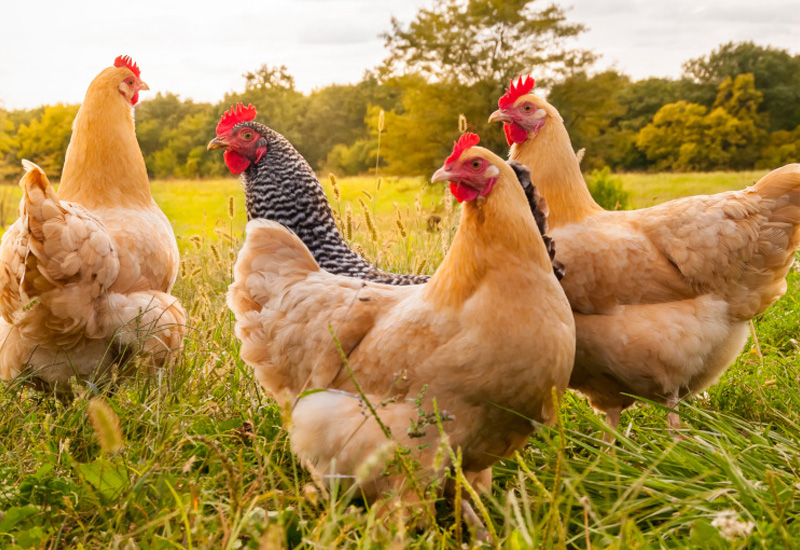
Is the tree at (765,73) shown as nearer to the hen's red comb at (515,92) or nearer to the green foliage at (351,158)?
the green foliage at (351,158)

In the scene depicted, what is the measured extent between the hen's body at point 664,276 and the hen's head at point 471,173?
109 cm

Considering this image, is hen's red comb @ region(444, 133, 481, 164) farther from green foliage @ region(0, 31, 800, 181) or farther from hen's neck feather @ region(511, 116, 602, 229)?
green foliage @ region(0, 31, 800, 181)

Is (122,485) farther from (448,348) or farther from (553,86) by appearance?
(553,86)

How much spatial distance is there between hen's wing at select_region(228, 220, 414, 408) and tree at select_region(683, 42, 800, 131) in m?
31.1

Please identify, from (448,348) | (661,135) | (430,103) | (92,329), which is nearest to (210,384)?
(92,329)

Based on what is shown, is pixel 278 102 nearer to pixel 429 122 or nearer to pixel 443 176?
pixel 429 122

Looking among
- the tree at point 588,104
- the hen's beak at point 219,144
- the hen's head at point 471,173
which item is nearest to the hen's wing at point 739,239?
the hen's head at point 471,173

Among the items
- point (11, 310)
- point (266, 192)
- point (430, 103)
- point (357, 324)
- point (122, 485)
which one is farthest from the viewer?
point (430, 103)

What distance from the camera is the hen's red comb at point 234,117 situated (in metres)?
4.04

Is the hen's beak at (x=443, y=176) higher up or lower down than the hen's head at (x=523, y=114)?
lower down

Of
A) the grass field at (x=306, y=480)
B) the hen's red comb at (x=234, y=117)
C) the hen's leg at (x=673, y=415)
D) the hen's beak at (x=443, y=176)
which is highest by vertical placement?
the hen's red comb at (x=234, y=117)

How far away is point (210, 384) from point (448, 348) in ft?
5.58

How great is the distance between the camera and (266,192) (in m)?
3.83

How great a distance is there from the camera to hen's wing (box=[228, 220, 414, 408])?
9.04 ft
